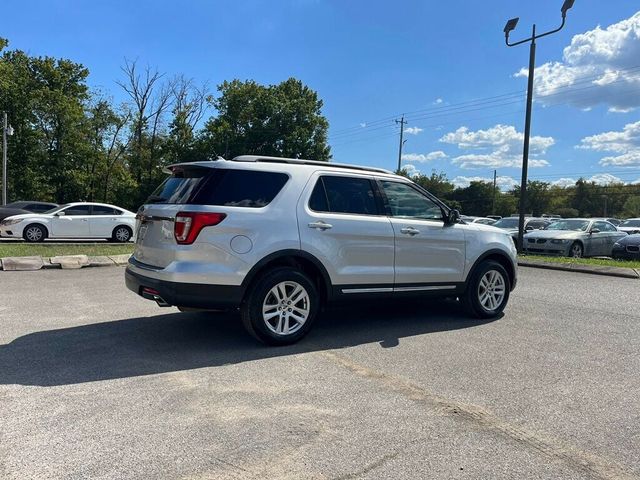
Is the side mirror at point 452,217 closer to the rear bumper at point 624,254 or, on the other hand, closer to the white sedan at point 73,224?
the rear bumper at point 624,254

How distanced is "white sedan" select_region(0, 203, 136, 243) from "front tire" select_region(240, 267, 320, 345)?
12570 mm

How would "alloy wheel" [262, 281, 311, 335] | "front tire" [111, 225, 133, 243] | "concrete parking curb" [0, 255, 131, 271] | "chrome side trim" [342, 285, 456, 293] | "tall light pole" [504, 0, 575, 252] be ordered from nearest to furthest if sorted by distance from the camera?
"alloy wheel" [262, 281, 311, 335], "chrome side trim" [342, 285, 456, 293], "concrete parking curb" [0, 255, 131, 271], "tall light pole" [504, 0, 575, 252], "front tire" [111, 225, 133, 243]

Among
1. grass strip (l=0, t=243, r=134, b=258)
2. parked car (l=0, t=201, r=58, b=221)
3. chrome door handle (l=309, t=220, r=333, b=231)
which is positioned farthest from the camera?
parked car (l=0, t=201, r=58, b=221)

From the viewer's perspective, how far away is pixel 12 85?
3481 cm

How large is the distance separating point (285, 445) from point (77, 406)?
1.64 m

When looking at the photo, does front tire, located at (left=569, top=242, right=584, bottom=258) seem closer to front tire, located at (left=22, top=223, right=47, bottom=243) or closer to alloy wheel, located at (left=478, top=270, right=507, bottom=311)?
alloy wheel, located at (left=478, top=270, right=507, bottom=311)

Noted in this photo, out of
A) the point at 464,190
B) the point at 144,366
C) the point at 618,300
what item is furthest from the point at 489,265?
the point at 464,190

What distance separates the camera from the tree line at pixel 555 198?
97.1 metres

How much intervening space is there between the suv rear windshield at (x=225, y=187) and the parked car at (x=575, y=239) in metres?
13.5

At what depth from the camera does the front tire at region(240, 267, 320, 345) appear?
514 centimetres

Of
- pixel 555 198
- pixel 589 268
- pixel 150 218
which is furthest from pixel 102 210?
pixel 555 198

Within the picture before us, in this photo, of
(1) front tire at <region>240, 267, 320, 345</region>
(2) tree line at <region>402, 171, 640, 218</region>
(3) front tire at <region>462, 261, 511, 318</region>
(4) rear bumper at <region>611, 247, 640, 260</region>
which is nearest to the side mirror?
(3) front tire at <region>462, 261, 511, 318</region>

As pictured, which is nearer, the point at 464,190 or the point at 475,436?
the point at 475,436

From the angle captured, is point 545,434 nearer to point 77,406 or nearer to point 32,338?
point 77,406
